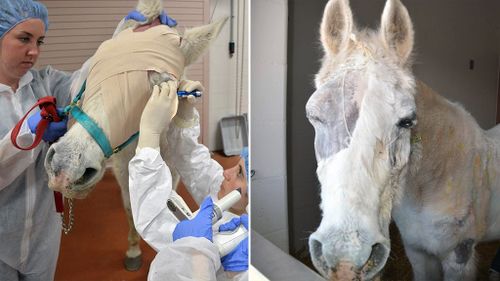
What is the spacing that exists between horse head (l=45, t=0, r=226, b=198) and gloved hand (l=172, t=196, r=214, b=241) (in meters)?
0.35

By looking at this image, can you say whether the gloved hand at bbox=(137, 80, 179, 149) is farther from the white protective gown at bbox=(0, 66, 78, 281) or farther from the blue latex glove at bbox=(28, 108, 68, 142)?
the white protective gown at bbox=(0, 66, 78, 281)

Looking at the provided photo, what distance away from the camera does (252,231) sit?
4.23ft

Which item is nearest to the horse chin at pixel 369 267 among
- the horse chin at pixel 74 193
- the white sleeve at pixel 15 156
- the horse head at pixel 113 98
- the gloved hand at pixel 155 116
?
the gloved hand at pixel 155 116

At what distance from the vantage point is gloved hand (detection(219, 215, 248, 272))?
1.27 metres

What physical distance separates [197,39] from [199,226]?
556mm

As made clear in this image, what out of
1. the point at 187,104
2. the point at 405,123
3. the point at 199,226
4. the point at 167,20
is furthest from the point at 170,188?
the point at 405,123

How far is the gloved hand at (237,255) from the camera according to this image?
→ 127cm

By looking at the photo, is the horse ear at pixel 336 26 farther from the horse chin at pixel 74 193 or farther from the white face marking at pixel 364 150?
the horse chin at pixel 74 193

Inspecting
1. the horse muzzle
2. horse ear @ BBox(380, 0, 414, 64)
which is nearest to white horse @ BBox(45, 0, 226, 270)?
horse ear @ BBox(380, 0, 414, 64)

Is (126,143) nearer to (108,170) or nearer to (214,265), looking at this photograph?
(108,170)

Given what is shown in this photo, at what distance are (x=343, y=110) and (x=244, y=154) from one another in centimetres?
45

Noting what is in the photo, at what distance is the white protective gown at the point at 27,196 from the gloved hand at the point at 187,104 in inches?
20.2

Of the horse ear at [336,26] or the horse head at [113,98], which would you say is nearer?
the horse ear at [336,26]

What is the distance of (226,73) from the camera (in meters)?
1.31
